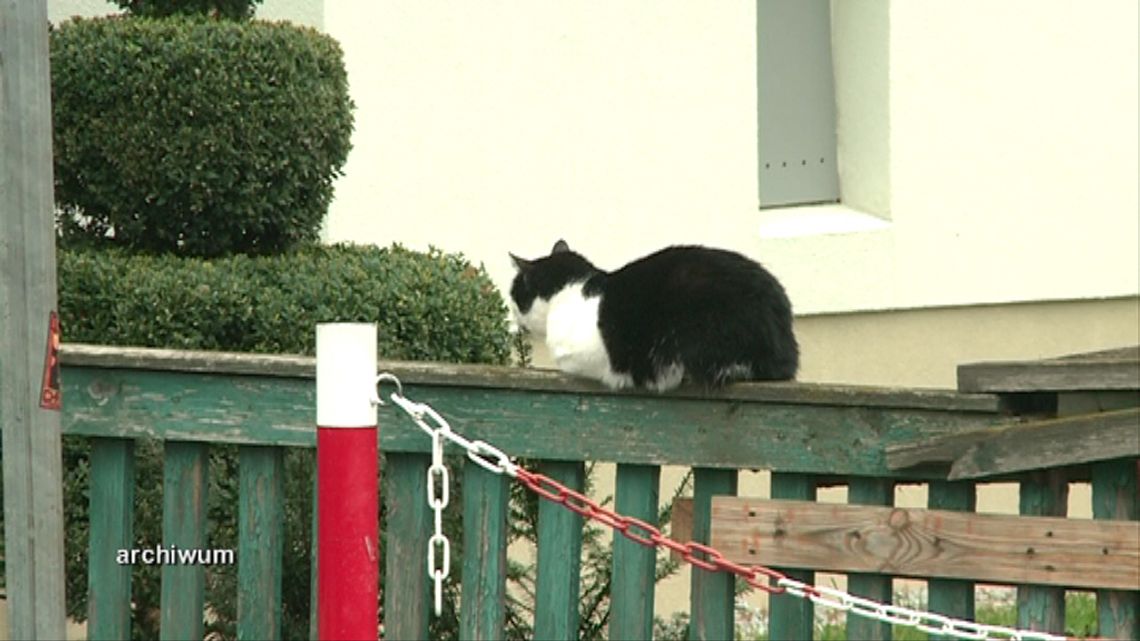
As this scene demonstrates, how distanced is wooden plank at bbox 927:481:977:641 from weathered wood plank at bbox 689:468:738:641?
440 millimetres

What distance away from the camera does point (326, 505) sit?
400 centimetres

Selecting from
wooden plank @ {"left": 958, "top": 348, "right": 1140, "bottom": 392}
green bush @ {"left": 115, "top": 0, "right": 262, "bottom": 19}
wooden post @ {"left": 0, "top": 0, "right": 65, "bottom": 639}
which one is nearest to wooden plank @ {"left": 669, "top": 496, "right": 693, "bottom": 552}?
wooden plank @ {"left": 958, "top": 348, "right": 1140, "bottom": 392}

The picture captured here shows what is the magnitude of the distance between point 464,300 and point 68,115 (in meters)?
1.15

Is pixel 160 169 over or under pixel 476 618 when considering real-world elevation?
over

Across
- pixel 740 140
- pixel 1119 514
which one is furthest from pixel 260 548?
pixel 740 140

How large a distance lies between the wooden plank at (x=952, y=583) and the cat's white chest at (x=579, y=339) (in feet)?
2.38

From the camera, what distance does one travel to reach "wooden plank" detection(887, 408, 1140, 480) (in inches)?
177

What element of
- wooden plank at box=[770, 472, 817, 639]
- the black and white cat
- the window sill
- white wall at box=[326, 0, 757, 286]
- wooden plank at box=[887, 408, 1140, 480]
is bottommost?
wooden plank at box=[770, 472, 817, 639]

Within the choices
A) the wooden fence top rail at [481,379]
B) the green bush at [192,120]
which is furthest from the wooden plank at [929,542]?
the green bush at [192,120]

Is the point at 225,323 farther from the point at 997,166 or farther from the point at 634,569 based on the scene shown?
the point at 997,166

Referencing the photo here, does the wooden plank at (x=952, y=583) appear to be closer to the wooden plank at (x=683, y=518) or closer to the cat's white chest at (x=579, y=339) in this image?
the wooden plank at (x=683, y=518)

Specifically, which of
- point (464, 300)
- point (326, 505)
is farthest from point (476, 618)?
point (464, 300)

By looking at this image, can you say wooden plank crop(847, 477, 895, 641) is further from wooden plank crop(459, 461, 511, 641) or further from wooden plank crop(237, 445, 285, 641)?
wooden plank crop(237, 445, 285, 641)

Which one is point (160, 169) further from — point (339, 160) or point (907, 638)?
point (907, 638)
